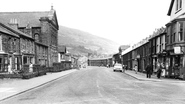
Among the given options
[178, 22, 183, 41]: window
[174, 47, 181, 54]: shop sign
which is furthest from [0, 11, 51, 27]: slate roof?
[174, 47, 181, 54]: shop sign

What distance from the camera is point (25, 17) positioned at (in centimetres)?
5456

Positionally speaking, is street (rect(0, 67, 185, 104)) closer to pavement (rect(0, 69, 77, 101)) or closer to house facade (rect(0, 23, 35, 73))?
pavement (rect(0, 69, 77, 101))

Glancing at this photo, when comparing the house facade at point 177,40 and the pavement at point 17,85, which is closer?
the pavement at point 17,85

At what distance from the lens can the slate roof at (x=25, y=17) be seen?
52.0m

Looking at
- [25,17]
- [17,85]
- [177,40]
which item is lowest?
[17,85]

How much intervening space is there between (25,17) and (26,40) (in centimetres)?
2150

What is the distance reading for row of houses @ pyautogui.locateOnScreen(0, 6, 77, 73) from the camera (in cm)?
2726

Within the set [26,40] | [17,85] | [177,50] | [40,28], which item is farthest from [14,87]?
[40,28]

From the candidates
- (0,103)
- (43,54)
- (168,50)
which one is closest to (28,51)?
(43,54)

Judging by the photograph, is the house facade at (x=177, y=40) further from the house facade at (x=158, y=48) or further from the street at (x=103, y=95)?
the street at (x=103, y=95)

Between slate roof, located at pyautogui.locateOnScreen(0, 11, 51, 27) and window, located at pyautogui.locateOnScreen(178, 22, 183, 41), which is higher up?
slate roof, located at pyautogui.locateOnScreen(0, 11, 51, 27)

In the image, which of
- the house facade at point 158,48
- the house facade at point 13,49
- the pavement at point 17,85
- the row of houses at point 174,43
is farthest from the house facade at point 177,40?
the house facade at point 13,49

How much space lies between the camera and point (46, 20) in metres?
50.1

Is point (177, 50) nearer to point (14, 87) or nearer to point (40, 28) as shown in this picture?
point (14, 87)
